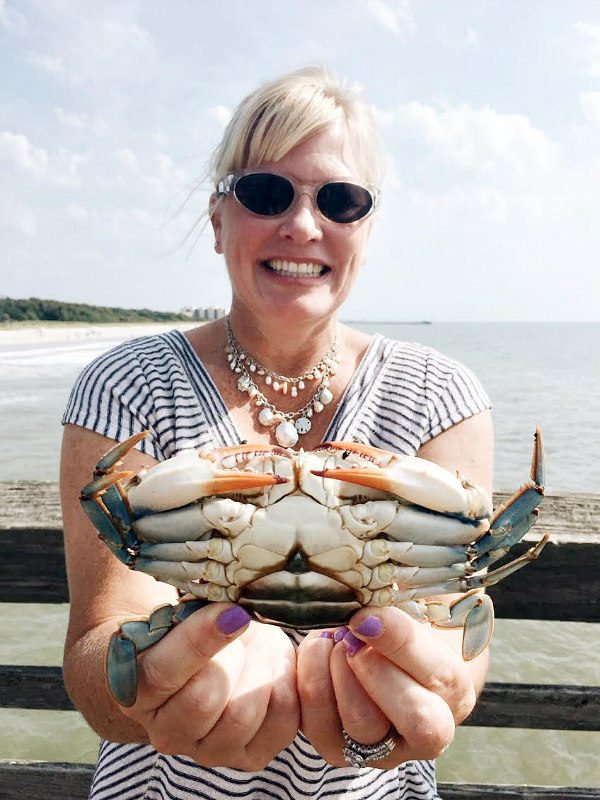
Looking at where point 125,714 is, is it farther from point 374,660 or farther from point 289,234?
point 289,234

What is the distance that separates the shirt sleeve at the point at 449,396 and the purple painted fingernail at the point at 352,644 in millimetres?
952

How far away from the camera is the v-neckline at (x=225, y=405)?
2455 millimetres

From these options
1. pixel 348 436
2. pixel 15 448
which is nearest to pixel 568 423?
pixel 15 448

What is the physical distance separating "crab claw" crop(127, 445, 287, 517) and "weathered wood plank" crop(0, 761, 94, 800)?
150cm

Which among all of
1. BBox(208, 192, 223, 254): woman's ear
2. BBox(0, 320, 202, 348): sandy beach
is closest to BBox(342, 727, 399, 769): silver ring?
BBox(208, 192, 223, 254): woman's ear

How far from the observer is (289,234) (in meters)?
2.55

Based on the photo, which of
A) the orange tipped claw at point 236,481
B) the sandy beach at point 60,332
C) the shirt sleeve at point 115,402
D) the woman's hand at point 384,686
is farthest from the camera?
the sandy beach at point 60,332

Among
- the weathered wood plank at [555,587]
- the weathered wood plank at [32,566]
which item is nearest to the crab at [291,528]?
the weathered wood plank at [555,587]

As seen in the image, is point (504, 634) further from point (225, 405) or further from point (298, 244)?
point (298, 244)

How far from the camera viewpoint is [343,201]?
258 centimetres

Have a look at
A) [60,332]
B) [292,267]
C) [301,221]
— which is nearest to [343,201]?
[301,221]

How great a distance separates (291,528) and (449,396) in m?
1.25

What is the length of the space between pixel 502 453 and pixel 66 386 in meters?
17.2

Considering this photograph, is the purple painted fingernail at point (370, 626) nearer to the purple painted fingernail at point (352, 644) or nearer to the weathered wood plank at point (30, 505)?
the purple painted fingernail at point (352, 644)
